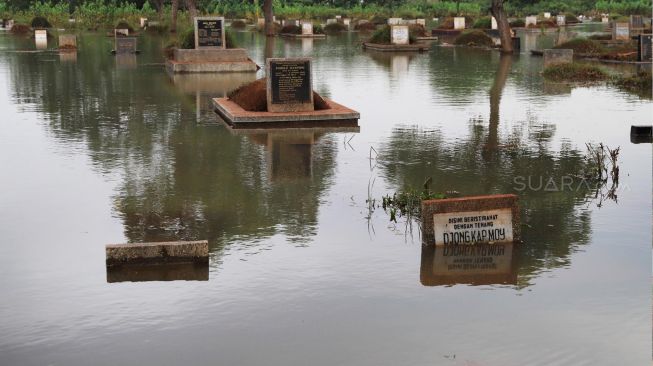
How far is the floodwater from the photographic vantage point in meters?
8.34

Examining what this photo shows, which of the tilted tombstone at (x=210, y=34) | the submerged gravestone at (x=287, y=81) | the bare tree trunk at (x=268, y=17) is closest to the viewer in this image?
the submerged gravestone at (x=287, y=81)

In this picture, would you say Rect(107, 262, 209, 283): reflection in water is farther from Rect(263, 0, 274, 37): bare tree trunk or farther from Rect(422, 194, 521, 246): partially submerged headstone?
Rect(263, 0, 274, 37): bare tree trunk

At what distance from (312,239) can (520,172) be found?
5121 millimetres

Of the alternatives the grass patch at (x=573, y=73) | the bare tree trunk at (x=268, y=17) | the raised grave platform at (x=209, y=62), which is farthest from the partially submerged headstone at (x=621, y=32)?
the bare tree trunk at (x=268, y=17)

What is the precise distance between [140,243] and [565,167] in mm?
7683

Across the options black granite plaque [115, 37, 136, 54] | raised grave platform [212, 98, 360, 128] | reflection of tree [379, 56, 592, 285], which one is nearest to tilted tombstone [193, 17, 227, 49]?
black granite plaque [115, 37, 136, 54]

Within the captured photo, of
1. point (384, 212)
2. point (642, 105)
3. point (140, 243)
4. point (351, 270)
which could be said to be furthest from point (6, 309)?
point (642, 105)

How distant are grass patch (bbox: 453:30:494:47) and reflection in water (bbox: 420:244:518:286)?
38598 mm

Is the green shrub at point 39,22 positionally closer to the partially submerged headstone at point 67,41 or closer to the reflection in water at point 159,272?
the partially submerged headstone at point 67,41

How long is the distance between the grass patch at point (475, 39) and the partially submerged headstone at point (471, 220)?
38309mm

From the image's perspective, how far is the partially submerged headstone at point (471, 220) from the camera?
36.2 feet

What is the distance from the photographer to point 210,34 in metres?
35.5

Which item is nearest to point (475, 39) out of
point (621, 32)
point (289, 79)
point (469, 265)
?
point (621, 32)

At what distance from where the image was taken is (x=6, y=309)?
9.20m
